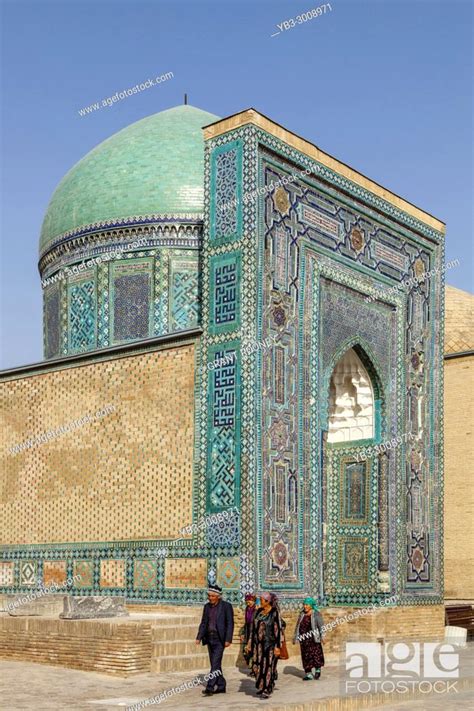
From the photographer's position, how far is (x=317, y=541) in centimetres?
1092

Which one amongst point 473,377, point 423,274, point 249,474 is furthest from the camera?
point 473,377

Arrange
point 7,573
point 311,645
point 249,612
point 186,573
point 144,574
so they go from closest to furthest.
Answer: point 311,645 → point 249,612 → point 186,573 → point 144,574 → point 7,573

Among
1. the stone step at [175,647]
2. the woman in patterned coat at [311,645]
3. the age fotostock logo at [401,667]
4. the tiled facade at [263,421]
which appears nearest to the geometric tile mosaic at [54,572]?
the tiled facade at [263,421]

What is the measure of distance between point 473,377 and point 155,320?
18.4 ft

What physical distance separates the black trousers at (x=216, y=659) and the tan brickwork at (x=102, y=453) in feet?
8.90

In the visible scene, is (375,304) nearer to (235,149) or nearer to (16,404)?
(235,149)

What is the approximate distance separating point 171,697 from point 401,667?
2.74 metres

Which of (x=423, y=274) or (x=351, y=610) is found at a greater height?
(x=423, y=274)

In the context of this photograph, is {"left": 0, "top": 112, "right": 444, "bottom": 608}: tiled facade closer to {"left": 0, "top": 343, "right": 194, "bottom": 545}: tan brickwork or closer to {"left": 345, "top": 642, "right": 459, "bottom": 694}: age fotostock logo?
{"left": 0, "top": 343, "right": 194, "bottom": 545}: tan brickwork

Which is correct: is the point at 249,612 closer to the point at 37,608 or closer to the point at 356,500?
the point at 37,608

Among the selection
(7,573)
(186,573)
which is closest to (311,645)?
(186,573)

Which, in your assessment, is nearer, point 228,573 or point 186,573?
point 228,573

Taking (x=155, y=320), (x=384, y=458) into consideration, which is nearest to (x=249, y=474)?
(x=384, y=458)

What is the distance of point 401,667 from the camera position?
31.4 ft
